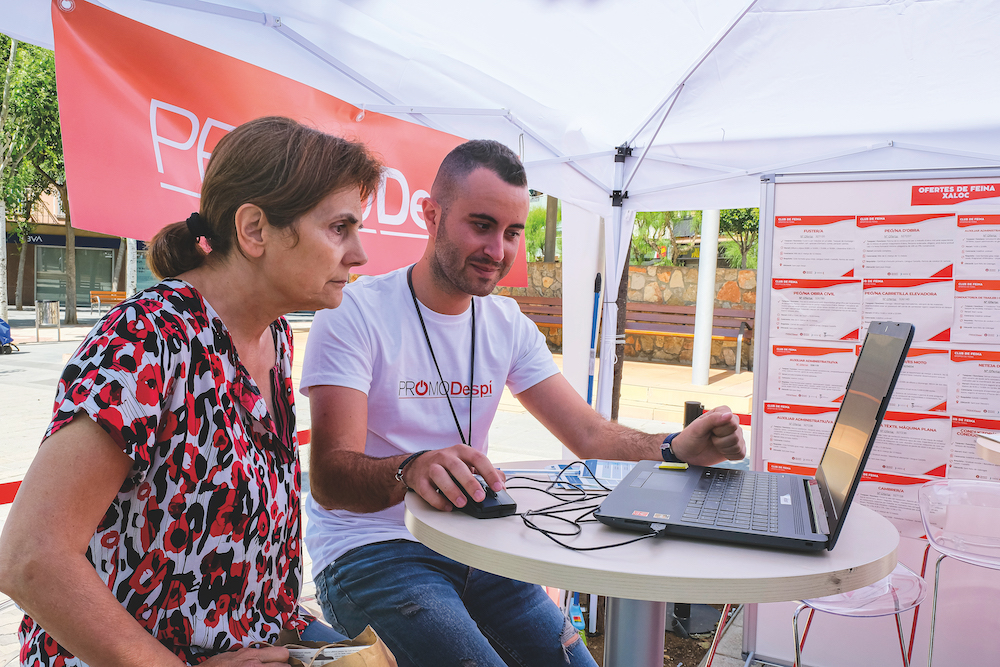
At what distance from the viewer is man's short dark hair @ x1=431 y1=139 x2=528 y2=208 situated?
2070 millimetres

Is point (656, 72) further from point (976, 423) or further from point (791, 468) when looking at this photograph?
point (976, 423)

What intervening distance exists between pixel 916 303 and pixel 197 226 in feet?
9.25

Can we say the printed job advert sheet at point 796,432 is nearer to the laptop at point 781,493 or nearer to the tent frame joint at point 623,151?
the laptop at point 781,493

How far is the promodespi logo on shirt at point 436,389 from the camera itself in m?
1.90

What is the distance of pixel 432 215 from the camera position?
215 centimetres

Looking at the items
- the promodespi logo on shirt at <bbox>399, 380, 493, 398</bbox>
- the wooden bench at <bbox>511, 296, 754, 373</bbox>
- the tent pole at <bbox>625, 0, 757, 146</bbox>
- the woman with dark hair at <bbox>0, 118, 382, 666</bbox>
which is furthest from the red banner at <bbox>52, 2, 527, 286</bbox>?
the wooden bench at <bbox>511, 296, 754, 373</bbox>

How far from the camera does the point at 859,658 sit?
3020 mm

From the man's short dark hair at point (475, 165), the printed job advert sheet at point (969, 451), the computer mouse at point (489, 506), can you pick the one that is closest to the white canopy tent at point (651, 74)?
the man's short dark hair at point (475, 165)

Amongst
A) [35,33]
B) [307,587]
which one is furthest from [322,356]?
[307,587]

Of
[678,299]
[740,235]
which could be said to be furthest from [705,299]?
[740,235]

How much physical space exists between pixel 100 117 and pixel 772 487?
2.15 metres

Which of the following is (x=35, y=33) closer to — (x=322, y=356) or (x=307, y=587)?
(x=322, y=356)

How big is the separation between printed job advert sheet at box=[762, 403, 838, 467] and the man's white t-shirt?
5.16 ft

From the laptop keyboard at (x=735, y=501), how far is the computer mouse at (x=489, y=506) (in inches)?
13.0
